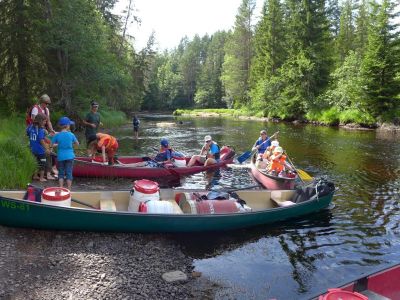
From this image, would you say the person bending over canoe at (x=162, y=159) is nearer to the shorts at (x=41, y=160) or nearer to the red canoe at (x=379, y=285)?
the shorts at (x=41, y=160)

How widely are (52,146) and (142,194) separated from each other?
2.69 meters

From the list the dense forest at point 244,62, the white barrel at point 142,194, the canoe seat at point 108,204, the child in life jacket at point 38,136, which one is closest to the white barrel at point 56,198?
the canoe seat at point 108,204

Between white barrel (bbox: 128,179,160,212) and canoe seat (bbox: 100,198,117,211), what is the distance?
40 centimetres

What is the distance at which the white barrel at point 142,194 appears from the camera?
316 inches

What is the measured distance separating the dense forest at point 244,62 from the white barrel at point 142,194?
15367 mm

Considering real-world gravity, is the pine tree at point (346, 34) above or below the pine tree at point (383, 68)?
above

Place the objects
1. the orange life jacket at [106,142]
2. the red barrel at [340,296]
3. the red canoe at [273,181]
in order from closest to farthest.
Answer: the red barrel at [340,296] < the red canoe at [273,181] < the orange life jacket at [106,142]

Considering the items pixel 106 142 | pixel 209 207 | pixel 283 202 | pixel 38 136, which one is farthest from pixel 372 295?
pixel 106 142

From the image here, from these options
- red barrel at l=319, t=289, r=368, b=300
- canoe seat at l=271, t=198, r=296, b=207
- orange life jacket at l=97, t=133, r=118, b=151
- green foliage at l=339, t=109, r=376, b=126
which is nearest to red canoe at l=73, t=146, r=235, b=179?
orange life jacket at l=97, t=133, r=118, b=151

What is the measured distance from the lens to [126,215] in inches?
283

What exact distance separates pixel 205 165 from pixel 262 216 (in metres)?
6.31

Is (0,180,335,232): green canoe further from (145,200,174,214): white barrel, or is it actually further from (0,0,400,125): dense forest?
(0,0,400,125): dense forest

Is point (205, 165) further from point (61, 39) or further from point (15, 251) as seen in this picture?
point (61, 39)

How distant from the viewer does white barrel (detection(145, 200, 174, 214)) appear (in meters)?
7.69
